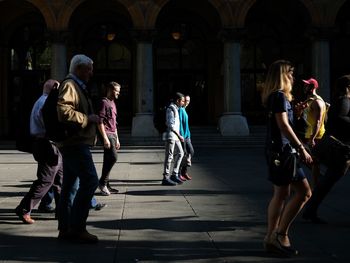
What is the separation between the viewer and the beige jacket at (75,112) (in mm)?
6332

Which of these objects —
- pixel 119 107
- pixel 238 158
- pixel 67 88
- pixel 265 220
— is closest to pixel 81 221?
pixel 67 88

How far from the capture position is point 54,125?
6441mm

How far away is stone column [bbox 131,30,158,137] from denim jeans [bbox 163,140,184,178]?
509 inches

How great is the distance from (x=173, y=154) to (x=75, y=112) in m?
6.11

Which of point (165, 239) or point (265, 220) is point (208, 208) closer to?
point (265, 220)

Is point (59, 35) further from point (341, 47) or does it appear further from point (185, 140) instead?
point (185, 140)

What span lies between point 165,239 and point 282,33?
2456 cm

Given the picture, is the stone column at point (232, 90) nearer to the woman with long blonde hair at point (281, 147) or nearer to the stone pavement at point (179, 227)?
the stone pavement at point (179, 227)

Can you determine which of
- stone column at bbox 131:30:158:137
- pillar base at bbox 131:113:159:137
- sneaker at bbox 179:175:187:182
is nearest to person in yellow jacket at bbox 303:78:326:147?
sneaker at bbox 179:175:187:182

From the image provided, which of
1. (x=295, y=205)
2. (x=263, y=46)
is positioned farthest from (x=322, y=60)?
(x=295, y=205)

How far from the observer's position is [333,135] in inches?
305

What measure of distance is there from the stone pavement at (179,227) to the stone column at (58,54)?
12.8 metres

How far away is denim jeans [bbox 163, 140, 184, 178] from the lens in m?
12.1

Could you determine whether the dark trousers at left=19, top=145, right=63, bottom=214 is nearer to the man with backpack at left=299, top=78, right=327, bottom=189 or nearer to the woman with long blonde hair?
the woman with long blonde hair
